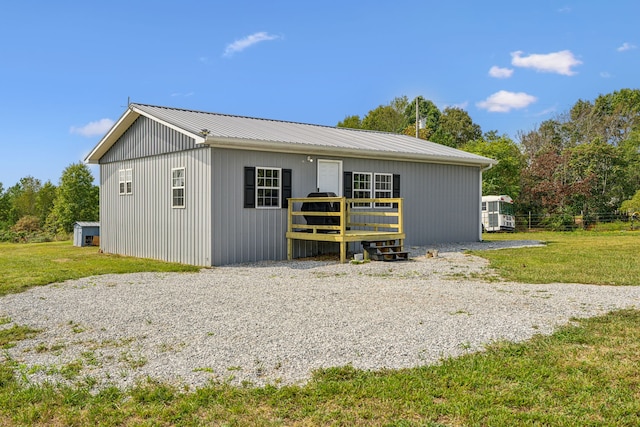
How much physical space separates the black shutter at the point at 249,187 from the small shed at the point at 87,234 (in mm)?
8666

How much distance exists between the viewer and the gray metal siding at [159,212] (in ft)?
36.8

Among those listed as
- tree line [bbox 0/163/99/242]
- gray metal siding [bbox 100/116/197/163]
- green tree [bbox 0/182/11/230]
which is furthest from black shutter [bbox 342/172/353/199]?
green tree [bbox 0/182/11/230]

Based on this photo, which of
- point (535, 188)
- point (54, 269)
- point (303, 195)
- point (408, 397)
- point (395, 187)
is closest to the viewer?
point (408, 397)

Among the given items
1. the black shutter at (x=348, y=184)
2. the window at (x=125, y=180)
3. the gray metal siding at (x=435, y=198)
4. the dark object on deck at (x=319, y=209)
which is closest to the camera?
the dark object on deck at (x=319, y=209)

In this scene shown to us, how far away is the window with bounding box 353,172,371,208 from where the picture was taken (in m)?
13.4

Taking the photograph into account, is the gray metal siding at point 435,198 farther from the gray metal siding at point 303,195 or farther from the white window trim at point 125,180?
the white window trim at point 125,180

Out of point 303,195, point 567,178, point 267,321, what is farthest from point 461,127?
point 267,321

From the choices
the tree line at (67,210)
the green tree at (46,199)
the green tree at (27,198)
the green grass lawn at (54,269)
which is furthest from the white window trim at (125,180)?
the green tree at (27,198)

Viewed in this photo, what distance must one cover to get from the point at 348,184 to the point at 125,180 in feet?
20.0

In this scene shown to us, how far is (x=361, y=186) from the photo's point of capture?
44.3 feet

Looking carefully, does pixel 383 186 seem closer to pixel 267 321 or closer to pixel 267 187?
pixel 267 187

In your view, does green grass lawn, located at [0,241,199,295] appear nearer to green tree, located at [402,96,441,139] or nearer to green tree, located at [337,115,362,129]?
green tree, located at [402,96,441,139]

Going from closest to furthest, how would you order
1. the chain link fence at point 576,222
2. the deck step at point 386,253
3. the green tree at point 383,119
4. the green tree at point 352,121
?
the deck step at point 386,253, the chain link fence at point 576,222, the green tree at point 383,119, the green tree at point 352,121

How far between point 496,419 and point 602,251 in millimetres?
12060
